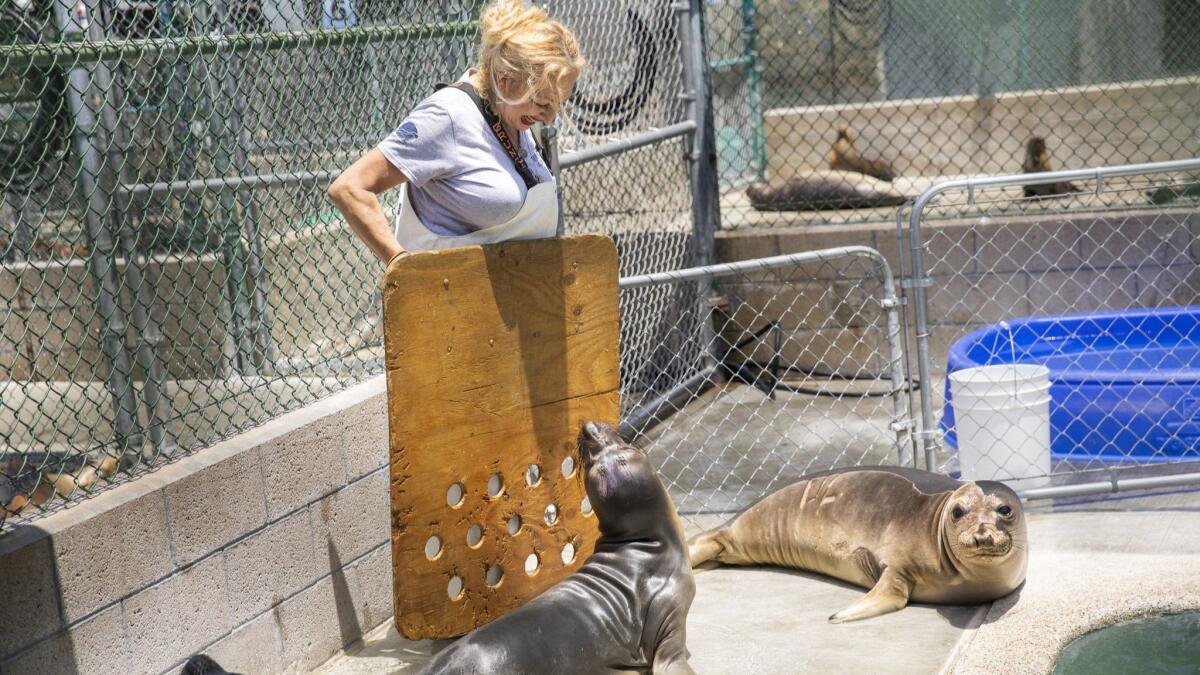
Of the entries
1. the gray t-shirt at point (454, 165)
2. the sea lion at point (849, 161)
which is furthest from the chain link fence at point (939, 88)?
the gray t-shirt at point (454, 165)

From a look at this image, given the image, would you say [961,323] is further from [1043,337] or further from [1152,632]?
[1152,632]

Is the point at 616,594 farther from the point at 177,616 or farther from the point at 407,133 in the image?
the point at 407,133

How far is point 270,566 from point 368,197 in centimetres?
130

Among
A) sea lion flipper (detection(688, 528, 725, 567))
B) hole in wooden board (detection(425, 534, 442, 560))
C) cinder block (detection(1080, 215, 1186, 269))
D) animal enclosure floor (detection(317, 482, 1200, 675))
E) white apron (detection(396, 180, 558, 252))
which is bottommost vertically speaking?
animal enclosure floor (detection(317, 482, 1200, 675))

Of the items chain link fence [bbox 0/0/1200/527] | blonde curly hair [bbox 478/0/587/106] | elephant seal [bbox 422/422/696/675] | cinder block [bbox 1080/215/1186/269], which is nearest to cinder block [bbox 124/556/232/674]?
chain link fence [bbox 0/0/1200/527]

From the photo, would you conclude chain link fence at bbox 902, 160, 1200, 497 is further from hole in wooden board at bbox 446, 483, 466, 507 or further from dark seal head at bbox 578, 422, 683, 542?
hole in wooden board at bbox 446, 483, 466, 507

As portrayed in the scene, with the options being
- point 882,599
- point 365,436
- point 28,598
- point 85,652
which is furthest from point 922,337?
point 28,598

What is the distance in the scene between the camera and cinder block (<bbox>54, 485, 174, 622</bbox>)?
3191 millimetres

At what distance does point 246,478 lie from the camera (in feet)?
12.4

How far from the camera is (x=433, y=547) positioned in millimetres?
3631

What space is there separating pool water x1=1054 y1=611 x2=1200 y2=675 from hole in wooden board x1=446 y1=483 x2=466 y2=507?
1.85 metres

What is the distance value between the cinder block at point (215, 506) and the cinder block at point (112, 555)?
55 mm

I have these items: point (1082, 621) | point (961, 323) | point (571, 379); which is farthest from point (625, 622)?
point (961, 323)

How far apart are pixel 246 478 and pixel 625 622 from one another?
1.24 metres
